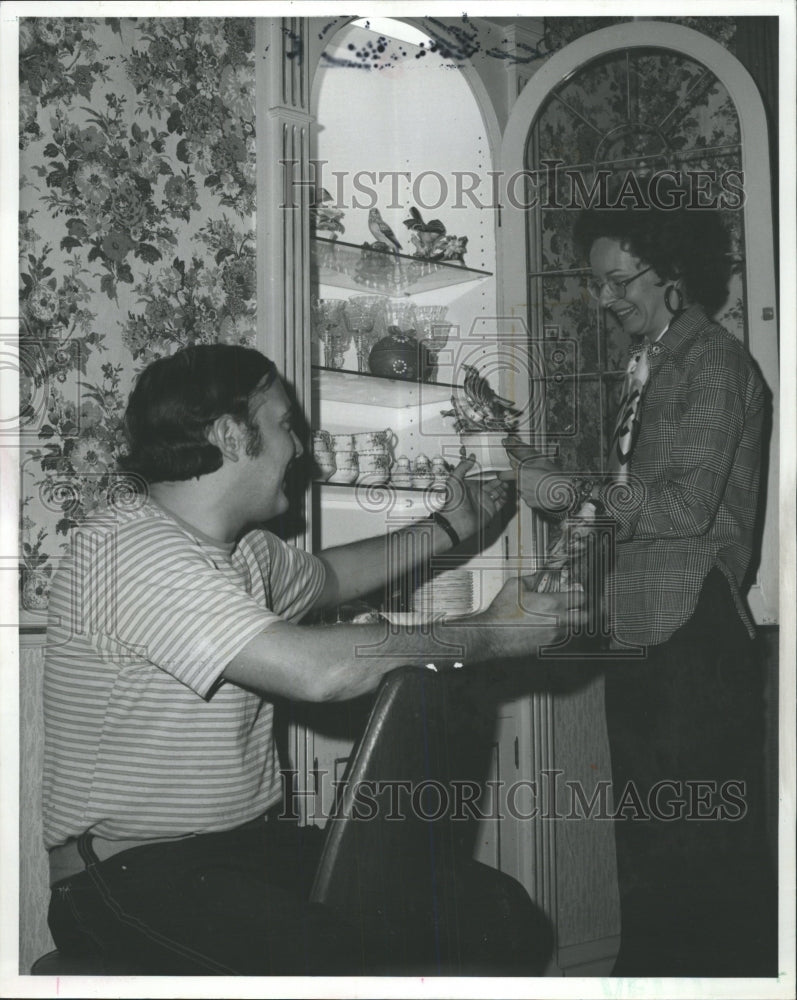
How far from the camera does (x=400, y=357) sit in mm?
1844

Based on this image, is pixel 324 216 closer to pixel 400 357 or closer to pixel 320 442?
pixel 400 357

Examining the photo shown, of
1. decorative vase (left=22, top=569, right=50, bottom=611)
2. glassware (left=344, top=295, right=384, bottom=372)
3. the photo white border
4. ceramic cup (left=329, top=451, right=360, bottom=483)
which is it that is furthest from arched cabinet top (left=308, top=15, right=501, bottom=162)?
decorative vase (left=22, top=569, right=50, bottom=611)

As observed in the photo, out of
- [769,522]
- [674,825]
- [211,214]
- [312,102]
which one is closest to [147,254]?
[211,214]

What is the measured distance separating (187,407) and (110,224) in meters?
0.35

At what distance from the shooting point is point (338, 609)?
1826 mm

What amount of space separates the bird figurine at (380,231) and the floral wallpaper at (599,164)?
0.87 ft

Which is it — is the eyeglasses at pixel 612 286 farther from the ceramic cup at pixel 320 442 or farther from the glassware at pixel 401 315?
the ceramic cup at pixel 320 442

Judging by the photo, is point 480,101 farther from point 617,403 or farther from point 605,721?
point 605,721

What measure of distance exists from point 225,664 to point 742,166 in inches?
A: 49.4

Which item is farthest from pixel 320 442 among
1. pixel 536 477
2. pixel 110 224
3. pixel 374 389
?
pixel 110 224

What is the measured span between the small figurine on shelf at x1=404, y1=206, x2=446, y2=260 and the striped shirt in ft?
2.34

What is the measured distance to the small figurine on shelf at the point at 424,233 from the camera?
5.98 feet

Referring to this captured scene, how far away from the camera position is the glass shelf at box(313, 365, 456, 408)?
5.99 feet

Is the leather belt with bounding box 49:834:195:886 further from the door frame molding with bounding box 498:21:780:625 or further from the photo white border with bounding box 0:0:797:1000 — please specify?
the door frame molding with bounding box 498:21:780:625
